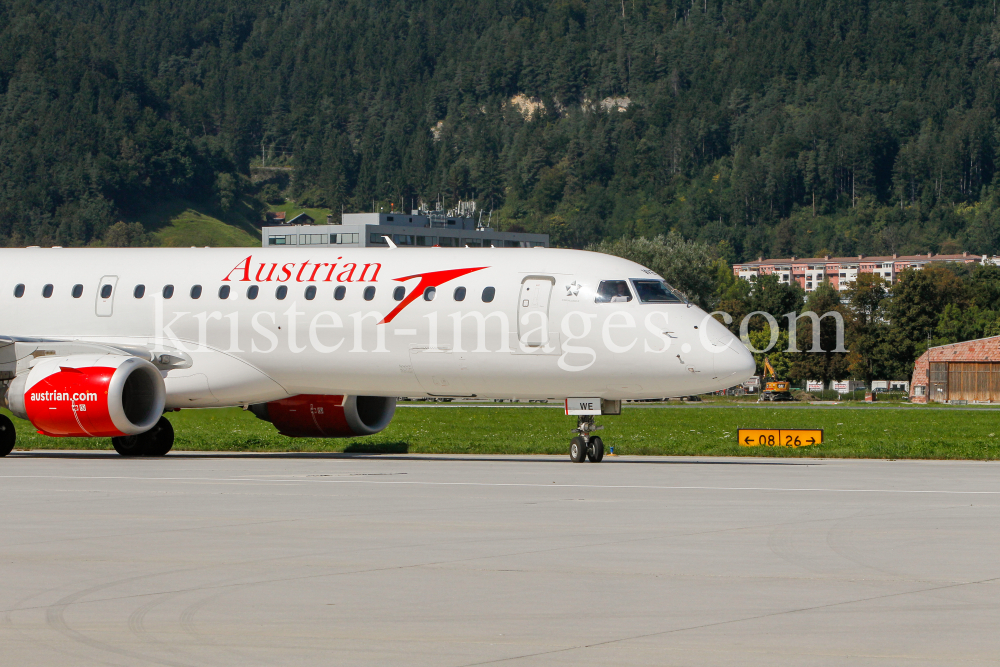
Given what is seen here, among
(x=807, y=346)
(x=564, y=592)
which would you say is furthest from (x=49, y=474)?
(x=807, y=346)

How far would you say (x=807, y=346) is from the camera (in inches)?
6339

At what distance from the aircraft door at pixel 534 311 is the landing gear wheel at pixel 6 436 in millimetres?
10626

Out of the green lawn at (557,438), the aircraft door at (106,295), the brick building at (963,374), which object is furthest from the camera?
the brick building at (963,374)

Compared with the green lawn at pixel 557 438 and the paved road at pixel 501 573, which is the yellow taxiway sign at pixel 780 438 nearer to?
Answer: the green lawn at pixel 557 438

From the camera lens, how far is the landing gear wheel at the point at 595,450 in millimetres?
26562

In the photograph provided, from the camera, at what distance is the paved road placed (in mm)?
9102

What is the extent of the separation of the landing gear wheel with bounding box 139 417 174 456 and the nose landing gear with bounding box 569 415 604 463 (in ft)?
29.2

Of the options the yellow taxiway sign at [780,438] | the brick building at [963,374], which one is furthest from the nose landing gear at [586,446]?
the brick building at [963,374]

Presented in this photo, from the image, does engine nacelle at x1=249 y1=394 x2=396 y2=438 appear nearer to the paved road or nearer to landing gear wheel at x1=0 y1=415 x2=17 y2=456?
landing gear wheel at x1=0 y1=415 x2=17 y2=456

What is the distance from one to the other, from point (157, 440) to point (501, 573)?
19.3m

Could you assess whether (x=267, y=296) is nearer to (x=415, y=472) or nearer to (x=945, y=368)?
(x=415, y=472)

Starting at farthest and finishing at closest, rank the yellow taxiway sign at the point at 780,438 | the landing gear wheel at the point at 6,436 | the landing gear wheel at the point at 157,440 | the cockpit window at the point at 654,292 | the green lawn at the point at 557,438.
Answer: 1. the yellow taxiway sign at the point at 780,438
2. the green lawn at the point at 557,438
3. the landing gear wheel at the point at 157,440
4. the landing gear wheel at the point at 6,436
5. the cockpit window at the point at 654,292

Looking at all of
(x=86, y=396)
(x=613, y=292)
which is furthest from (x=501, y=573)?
(x=86, y=396)

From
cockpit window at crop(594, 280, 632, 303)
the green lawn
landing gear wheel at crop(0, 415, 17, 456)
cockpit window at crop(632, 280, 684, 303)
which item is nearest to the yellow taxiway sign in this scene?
the green lawn
